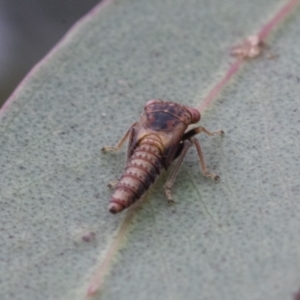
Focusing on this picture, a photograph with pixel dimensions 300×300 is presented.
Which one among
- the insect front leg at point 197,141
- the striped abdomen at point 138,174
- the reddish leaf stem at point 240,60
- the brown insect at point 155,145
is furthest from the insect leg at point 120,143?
the reddish leaf stem at point 240,60

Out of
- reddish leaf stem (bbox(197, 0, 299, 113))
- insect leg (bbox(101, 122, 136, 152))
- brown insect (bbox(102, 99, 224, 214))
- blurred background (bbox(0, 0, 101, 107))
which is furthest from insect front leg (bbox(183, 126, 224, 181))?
blurred background (bbox(0, 0, 101, 107))

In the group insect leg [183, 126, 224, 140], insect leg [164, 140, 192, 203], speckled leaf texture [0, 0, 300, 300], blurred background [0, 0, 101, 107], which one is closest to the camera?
speckled leaf texture [0, 0, 300, 300]

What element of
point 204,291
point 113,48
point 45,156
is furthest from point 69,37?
point 204,291

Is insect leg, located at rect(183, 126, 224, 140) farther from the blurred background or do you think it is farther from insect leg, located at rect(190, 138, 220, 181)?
the blurred background

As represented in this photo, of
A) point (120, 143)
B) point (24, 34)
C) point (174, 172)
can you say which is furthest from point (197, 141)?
point (24, 34)

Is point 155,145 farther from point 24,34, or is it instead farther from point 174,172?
point 24,34

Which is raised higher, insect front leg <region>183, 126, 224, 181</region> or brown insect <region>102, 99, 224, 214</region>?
brown insect <region>102, 99, 224, 214</region>
